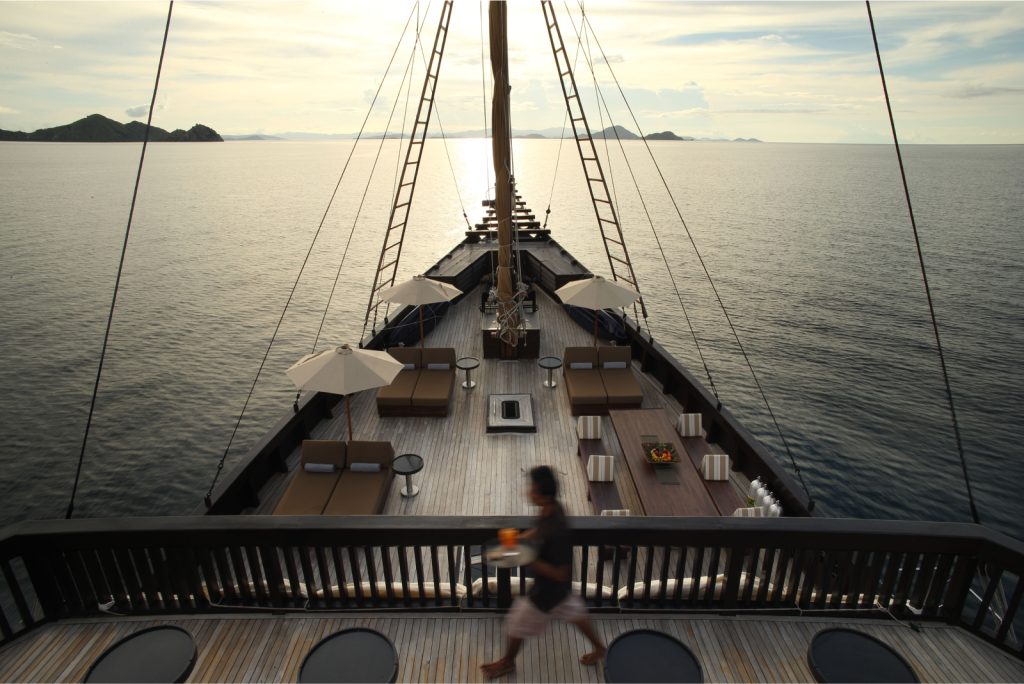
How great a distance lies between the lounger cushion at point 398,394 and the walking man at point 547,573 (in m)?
6.97

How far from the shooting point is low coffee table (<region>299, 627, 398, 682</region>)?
3582mm

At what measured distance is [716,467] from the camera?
7.67 meters

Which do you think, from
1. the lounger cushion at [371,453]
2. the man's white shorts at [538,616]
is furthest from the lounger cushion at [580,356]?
the man's white shorts at [538,616]

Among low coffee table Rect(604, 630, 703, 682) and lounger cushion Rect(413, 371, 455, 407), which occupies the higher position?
low coffee table Rect(604, 630, 703, 682)

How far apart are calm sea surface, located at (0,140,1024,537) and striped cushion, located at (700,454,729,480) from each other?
341 inches

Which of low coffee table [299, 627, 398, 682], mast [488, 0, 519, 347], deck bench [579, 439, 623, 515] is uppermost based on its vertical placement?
mast [488, 0, 519, 347]

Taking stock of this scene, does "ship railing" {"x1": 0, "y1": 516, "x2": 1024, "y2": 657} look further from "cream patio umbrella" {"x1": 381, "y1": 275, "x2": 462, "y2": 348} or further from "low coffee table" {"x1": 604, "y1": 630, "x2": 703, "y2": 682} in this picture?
"cream patio umbrella" {"x1": 381, "y1": 275, "x2": 462, "y2": 348}

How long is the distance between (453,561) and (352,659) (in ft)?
3.09

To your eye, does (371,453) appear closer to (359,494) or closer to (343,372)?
(359,494)

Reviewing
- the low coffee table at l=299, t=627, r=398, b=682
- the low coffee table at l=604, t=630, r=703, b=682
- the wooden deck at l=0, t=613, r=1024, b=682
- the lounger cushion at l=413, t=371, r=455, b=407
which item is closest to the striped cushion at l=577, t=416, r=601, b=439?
the lounger cushion at l=413, t=371, r=455, b=407

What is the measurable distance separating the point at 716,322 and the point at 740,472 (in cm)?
2222

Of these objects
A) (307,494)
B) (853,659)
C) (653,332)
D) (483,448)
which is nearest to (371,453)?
(307,494)

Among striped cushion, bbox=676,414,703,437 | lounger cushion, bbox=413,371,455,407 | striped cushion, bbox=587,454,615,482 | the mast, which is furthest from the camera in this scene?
the mast

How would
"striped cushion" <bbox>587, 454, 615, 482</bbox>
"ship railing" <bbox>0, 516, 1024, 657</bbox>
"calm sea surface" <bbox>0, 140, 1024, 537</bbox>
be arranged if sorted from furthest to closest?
"calm sea surface" <bbox>0, 140, 1024, 537</bbox> → "striped cushion" <bbox>587, 454, 615, 482</bbox> → "ship railing" <bbox>0, 516, 1024, 657</bbox>
